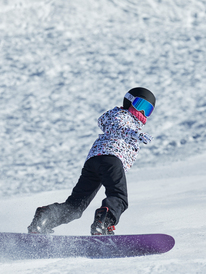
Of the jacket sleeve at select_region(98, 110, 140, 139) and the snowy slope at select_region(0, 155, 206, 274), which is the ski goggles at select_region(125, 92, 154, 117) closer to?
the jacket sleeve at select_region(98, 110, 140, 139)

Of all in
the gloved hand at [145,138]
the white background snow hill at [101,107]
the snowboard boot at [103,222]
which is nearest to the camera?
the snowboard boot at [103,222]

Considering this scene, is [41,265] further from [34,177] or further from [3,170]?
[3,170]

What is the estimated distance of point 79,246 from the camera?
6.75 ft

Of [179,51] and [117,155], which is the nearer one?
[117,155]

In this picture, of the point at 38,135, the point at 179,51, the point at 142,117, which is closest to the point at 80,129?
the point at 38,135

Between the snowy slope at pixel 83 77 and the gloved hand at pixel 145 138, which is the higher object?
the snowy slope at pixel 83 77

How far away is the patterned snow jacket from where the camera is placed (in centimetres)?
247

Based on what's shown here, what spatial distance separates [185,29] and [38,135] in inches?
218

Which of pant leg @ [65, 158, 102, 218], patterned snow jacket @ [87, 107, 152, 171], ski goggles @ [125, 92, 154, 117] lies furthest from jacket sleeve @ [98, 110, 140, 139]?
pant leg @ [65, 158, 102, 218]

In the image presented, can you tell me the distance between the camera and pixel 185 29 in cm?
940

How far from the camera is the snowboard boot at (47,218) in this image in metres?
2.28

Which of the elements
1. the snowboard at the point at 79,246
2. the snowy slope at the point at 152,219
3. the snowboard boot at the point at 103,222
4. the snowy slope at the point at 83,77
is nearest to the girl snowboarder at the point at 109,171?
the snowboard boot at the point at 103,222

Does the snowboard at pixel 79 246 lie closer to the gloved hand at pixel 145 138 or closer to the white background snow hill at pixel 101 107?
the white background snow hill at pixel 101 107

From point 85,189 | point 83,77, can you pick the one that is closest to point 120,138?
point 85,189
